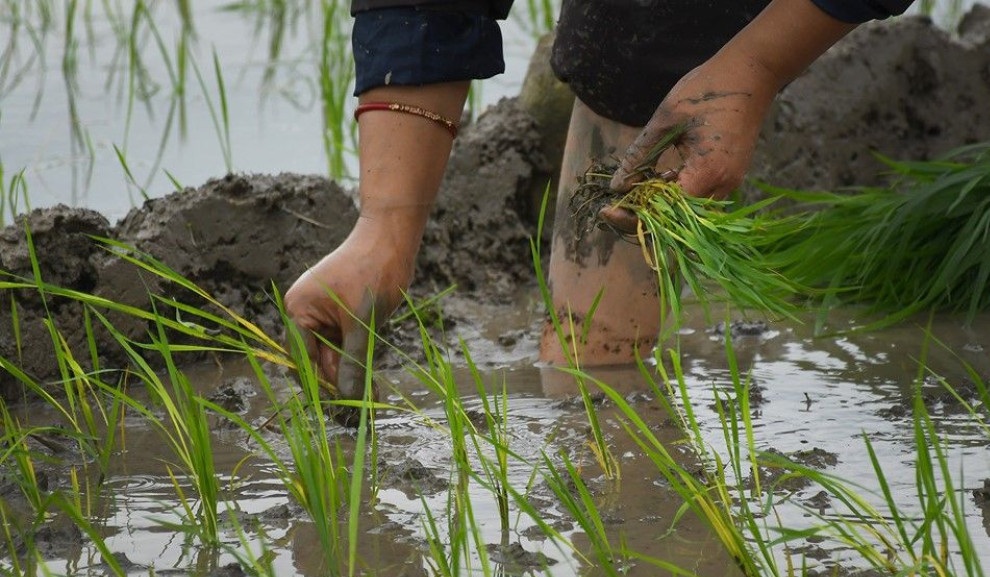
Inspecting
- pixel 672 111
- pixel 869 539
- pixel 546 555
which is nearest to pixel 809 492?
pixel 869 539

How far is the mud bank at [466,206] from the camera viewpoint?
2705 mm

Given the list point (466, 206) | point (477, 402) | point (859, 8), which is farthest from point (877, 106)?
point (859, 8)

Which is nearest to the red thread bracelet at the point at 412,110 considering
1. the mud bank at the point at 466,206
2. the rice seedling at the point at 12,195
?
the mud bank at the point at 466,206

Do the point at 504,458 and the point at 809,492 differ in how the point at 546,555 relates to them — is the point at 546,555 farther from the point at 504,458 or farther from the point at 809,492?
the point at 809,492

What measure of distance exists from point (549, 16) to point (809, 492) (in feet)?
9.02

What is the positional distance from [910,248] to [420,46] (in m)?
1.21

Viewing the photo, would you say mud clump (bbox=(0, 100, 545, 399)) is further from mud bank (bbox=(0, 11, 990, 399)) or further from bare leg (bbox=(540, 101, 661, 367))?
bare leg (bbox=(540, 101, 661, 367))

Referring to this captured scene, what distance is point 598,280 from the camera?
2.66 metres

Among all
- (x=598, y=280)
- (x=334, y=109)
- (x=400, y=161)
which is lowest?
(x=598, y=280)

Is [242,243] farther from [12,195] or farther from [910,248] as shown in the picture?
[910,248]

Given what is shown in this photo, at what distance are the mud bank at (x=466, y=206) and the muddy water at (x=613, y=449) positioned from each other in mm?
211

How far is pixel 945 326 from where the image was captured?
9.37 ft

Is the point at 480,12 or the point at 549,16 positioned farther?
the point at 549,16

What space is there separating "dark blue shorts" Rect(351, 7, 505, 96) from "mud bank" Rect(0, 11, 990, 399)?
21.9 inches
